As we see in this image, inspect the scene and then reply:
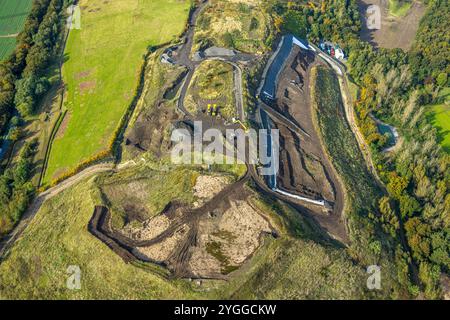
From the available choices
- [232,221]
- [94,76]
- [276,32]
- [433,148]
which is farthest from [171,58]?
[433,148]

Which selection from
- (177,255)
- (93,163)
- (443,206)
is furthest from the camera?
(93,163)

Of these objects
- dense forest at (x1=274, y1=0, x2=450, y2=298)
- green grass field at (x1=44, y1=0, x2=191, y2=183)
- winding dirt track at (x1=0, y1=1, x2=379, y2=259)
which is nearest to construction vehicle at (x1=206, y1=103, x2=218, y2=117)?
winding dirt track at (x1=0, y1=1, x2=379, y2=259)

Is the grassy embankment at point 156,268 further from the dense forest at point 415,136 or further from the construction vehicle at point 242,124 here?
the dense forest at point 415,136

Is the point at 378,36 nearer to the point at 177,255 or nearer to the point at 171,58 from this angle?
the point at 171,58

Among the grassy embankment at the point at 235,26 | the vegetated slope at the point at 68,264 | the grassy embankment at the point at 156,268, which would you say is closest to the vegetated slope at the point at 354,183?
the grassy embankment at the point at 156,268

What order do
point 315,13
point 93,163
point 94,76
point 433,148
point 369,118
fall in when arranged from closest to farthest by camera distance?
point 93,163, point 433,148, point 369,118, point 94,76, point 315,13

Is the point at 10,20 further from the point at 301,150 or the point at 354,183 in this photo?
the point at 354,183

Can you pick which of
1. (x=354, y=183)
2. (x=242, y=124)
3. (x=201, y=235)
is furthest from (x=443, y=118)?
(x=201, y=235)

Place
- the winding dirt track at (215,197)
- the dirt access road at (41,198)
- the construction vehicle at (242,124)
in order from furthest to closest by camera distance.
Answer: the construction vehicle at (242,124) → the dirt access road at (41,198) → the winding dirt track at (215,197)
